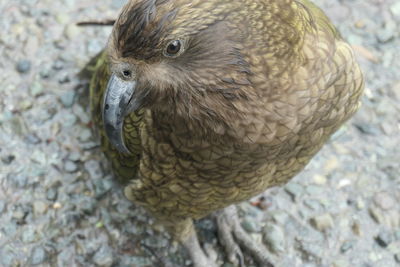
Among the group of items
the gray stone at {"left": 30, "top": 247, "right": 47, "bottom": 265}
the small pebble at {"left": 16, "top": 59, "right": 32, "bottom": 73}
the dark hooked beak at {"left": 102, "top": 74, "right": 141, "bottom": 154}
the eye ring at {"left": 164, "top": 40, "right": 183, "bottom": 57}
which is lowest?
the gray stone at {"left": 30, "top": 247, "right": 47, "bottom": 265}

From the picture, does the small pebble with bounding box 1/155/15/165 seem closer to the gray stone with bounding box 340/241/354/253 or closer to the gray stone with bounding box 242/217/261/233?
the gray stone with bounding box 242/217/261/233

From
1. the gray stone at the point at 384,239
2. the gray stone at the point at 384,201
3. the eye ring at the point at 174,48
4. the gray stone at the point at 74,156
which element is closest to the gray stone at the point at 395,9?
the gray stone at the point at 384,201

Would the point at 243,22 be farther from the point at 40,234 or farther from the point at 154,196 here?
the point at 40,234

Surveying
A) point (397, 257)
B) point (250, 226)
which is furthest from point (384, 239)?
point (250, 226)

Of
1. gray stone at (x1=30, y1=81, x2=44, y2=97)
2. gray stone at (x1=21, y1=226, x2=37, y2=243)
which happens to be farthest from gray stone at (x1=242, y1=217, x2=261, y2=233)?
gray stone at (x1=30, y1=81, x2=44, y2=97)

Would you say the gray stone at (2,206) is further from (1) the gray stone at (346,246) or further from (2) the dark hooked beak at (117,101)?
(1) the gray stone at (346,246)

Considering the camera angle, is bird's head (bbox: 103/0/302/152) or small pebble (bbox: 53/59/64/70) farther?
small pebble (bbox: 53/59/64/70)

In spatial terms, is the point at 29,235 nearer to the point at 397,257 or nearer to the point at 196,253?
the point at 196,253
